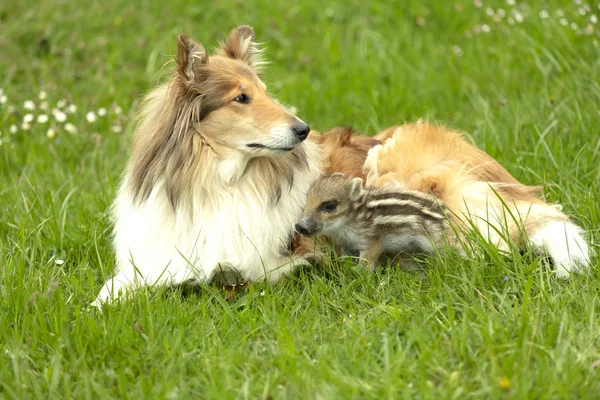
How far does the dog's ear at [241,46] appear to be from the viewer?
4.53 m

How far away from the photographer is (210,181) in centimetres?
418

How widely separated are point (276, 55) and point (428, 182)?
4111 millimetres

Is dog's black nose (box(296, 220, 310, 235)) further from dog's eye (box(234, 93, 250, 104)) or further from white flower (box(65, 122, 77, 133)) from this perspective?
white flower (box(65, 122, 77, 133))

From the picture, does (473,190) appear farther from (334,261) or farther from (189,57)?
(189,57)

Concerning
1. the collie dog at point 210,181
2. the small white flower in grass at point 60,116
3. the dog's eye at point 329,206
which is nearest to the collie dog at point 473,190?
the dog's eye at point 329,206

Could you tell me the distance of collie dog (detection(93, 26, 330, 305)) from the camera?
13.5 ft

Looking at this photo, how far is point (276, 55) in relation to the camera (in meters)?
8.30

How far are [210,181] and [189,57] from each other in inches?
26.3

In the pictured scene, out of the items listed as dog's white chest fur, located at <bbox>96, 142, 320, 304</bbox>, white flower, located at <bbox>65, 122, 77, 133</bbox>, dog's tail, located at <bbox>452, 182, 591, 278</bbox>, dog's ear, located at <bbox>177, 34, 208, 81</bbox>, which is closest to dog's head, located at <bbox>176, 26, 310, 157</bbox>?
dog's ear, located at <bbox>177, 34, 208, 81</bbox>

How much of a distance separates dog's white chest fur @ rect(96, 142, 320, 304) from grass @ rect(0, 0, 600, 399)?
6.4 inches

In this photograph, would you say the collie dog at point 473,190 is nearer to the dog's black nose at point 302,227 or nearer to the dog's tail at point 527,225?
the dog's tail at point 527,225

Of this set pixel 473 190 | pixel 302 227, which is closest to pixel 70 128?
pixel 302 227

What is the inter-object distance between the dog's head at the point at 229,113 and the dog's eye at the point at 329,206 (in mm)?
389

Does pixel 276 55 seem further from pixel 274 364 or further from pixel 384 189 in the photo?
pixel 274 364
